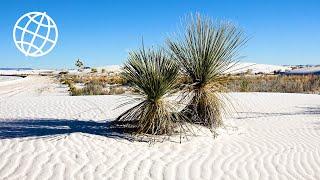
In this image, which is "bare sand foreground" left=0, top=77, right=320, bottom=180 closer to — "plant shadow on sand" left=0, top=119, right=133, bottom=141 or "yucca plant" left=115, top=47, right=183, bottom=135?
"plant shadow on sand" left=0, top=119, right=133, bottom=141

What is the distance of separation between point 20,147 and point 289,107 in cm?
1019

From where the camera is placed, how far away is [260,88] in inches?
1043

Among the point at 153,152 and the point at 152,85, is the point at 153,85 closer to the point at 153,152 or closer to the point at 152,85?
the point at 152,85

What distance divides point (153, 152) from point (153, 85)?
1.73 metres

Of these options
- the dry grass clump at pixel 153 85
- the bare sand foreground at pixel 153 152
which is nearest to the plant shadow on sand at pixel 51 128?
the bare sand foreground at pixel 153 152

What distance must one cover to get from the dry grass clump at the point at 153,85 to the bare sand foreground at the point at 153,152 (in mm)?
635

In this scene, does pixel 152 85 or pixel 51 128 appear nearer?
pixel 152 85

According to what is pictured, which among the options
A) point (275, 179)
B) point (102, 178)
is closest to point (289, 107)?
point (275, 179)

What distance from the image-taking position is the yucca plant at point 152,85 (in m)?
9.31

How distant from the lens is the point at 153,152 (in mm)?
8023

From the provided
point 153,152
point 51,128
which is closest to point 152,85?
point 153,152

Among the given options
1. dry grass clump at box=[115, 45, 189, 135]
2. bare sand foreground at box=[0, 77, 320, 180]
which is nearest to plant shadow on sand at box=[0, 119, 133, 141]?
bare sand foreground at box=[0, 77, 320, 180]

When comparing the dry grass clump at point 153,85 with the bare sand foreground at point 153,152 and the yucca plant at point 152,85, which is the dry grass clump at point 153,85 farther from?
the bare sand foreground at point 153,152

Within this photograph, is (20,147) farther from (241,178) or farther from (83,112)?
(83,112)
